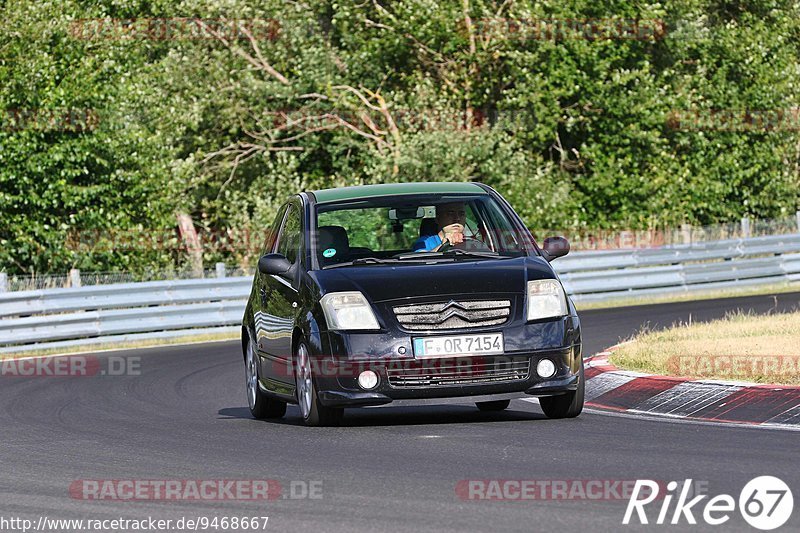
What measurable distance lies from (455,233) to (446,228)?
0.09 metres

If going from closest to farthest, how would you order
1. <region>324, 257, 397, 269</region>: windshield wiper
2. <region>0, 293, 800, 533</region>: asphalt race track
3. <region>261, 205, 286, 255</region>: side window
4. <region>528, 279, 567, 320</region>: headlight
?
<region>0, 293, 800, 533</region>: asphalt race track → <region>528, 279, 567, 320</region>: headlight → <region>324, 257, 397, 269</region>: windshield wiper → <region>261, 205, 286, 255</region>: side window

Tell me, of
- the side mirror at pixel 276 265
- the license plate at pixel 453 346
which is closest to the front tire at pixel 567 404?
the license plate at pixel 453 346

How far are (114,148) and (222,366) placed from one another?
1417 cm

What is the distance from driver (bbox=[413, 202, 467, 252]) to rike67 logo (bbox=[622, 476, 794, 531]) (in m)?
4.28

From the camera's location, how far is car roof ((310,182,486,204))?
11547 millimetres

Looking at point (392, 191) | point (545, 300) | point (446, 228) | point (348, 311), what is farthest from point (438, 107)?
point (348, 311)

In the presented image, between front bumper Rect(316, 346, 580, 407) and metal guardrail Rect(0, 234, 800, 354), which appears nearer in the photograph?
front bumper Rect(316, 346, 580, 407)

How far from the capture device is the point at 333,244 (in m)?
11.1

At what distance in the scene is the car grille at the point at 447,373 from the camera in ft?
32.8

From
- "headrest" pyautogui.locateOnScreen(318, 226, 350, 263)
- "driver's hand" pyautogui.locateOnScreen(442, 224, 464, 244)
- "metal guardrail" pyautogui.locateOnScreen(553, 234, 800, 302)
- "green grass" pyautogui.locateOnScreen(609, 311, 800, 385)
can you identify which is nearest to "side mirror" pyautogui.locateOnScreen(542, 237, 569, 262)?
"driver's hand" pyautogui.locateOnScreen(442, 224, 464, 244)

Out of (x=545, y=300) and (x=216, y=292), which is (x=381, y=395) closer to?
(x=545, y=300)

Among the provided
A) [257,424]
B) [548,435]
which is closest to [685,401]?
[548,435]

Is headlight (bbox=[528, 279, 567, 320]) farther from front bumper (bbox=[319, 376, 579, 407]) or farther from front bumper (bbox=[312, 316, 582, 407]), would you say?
front bumper (bbox=[319, 376, 579, 407])

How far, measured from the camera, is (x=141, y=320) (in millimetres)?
24844
